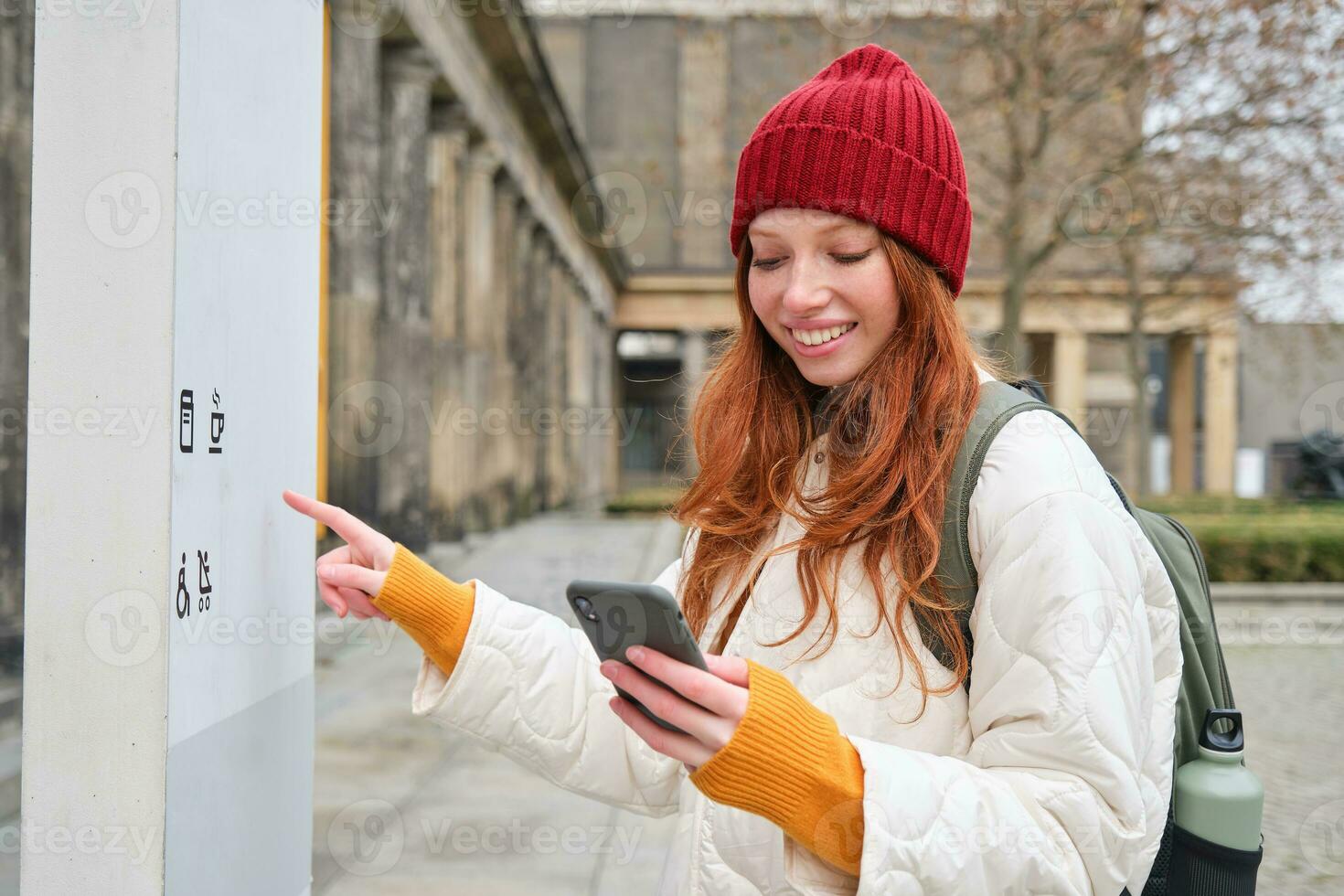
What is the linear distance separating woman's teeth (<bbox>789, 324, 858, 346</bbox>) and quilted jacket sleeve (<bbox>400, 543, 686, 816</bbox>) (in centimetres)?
51

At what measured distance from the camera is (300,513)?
69.7 inches

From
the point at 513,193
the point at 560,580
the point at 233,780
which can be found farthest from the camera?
the point at 513,193

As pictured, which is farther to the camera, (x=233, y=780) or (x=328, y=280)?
(x=328, y=280)

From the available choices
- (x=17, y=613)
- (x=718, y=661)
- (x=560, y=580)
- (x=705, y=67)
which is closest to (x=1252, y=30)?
(x=560, y=580)

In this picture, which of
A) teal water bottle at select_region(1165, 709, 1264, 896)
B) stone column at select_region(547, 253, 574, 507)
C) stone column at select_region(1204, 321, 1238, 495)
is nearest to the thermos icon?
teal water bottle at select_region(1165, 709, 1264, 896)

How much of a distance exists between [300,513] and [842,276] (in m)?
0.88

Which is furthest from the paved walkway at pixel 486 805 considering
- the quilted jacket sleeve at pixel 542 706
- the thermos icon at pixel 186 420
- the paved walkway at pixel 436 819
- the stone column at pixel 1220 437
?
the stone column at pixel 1220 437

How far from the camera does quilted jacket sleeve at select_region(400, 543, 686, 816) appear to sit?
1.84 metres

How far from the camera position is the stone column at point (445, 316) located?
12.3m

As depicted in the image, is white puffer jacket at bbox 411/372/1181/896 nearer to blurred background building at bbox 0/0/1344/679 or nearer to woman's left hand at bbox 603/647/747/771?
woman's left hand at bbox 603/647/747/771

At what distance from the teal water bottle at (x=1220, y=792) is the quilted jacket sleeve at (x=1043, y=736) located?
20cm

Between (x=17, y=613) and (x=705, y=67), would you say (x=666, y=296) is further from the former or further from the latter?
(x=17, y=613)

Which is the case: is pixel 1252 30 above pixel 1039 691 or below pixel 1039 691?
above

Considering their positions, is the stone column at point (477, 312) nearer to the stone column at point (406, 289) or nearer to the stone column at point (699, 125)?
the stone column at point (406, 289)
